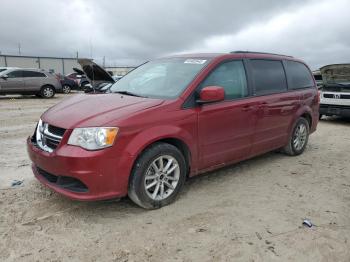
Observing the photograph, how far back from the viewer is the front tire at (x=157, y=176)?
11.7 feet

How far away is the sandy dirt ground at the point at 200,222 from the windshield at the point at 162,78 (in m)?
1.30

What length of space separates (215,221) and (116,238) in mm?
1022

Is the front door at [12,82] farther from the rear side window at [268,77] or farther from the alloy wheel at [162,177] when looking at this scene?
the alloy wheel at [162,177]

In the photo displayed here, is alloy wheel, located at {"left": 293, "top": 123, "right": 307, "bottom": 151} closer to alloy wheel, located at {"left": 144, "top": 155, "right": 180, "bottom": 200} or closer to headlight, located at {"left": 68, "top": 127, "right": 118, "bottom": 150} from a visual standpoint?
alloy wheel, located at {"left": 144, "top": 155, "right": 180, "bottom": 200}

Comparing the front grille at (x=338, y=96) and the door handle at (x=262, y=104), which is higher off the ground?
the front grille at (x=338, y=96)

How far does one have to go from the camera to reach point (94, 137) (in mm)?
3338

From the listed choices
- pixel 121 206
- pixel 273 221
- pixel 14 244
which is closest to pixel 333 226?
pixel 273 221

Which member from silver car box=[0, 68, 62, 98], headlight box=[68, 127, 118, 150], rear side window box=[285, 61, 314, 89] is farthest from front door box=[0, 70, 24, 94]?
headlight box=[68, 127, 118, 150]

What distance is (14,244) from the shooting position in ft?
10.0

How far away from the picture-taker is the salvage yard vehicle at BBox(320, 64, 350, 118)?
991 centimetres

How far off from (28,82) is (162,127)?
53.4 feet

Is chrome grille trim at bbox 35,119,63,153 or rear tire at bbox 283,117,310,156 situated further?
rear tire at bbox 283,117,310,156

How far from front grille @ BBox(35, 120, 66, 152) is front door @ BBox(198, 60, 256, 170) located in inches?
62.0

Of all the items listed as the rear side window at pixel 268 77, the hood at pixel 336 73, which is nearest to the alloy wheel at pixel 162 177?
the rear side window at pixel 268 77
